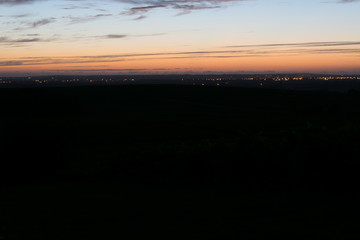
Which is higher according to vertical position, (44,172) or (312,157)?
(312,157)

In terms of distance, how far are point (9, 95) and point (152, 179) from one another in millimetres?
48310

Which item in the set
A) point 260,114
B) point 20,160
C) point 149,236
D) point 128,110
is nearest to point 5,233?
point 149,236

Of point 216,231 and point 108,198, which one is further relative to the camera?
point 108,198

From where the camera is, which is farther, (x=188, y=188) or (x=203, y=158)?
(x=203, y=158)

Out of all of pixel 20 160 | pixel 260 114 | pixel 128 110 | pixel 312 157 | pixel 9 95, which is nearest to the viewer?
pixel 312 157

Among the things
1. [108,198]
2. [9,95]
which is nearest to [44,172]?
[108,198]

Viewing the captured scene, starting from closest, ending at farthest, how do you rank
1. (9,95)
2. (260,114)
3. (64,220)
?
(64,220) < (260,114) < (9,95)

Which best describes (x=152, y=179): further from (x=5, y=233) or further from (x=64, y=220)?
(x=5, y=233)

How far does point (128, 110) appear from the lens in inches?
1895

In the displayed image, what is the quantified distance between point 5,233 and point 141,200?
3.21 metres

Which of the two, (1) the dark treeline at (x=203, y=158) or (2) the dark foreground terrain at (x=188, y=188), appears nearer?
(2) the dark foreground terrain at (x=188, y=188)

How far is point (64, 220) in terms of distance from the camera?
27.0 ft

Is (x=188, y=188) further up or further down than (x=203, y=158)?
further down

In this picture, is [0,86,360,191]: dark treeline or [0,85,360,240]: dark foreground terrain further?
[0,86,360,191]: dark treeline
